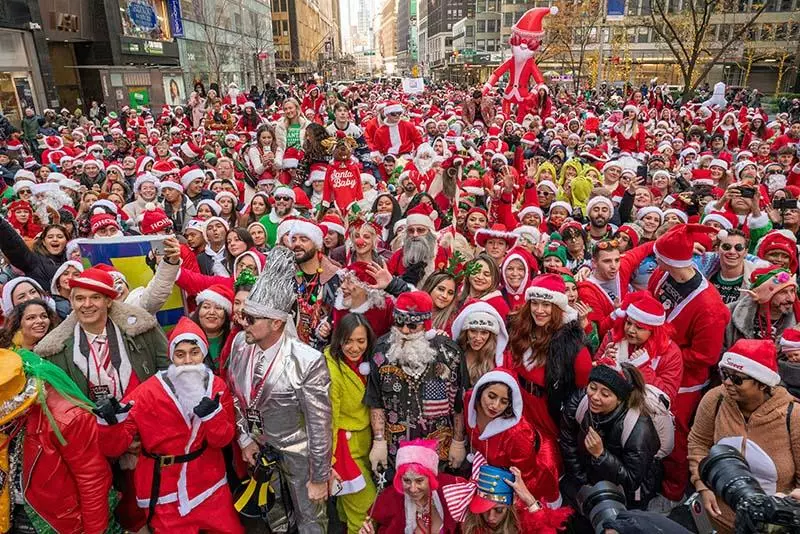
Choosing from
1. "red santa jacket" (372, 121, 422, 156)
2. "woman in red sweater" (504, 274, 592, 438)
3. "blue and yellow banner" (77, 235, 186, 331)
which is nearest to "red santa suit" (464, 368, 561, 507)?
"woman in red sweater" (504, 274, 592, 438)

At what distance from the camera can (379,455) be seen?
3344 millimetres

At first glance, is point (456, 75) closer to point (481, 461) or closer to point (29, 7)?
point (29, 7)

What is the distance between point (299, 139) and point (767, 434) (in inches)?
320

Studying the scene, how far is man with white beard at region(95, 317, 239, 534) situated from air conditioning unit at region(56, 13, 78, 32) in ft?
95.6

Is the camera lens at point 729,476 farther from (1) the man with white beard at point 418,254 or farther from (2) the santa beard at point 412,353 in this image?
(1) the man with white beard at point 418,254

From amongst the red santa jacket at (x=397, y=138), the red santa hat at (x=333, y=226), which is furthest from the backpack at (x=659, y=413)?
the red santa jacket at (x=397, y=138)

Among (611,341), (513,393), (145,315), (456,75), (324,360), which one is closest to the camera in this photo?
(513,393)

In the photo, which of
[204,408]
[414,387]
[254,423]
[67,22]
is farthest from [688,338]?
[67,22]

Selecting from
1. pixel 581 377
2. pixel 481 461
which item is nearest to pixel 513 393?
pixel 481 461

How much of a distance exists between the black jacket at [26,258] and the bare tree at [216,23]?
35675 millimetres

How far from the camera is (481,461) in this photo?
308 centimetres

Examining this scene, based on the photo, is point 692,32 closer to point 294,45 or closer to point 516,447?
point 516,447

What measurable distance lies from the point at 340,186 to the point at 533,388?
4782 millimetres

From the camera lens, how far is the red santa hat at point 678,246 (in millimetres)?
3873
